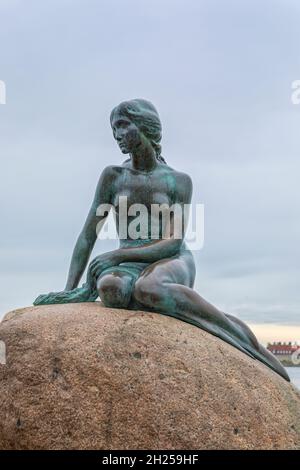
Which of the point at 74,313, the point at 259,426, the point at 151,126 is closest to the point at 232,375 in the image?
the point at 259,426

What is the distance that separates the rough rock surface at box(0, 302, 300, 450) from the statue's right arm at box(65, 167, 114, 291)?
1083 mm

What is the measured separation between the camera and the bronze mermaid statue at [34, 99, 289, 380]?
20.8 ft

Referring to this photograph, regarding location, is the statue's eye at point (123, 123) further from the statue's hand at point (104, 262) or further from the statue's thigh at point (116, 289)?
the statue's thigh at point (116, 289)

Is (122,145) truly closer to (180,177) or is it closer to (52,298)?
(180,177)

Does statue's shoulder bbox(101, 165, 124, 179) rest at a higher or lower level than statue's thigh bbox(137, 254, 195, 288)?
higher

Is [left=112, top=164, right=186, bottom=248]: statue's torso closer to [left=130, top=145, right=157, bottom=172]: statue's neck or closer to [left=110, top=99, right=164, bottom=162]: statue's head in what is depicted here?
[left=130, top=145, right=157, bottom=172]: statue's neck

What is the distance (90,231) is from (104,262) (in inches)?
25.5

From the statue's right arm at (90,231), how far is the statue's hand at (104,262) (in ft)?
1.51

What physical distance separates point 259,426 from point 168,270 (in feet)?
5.05

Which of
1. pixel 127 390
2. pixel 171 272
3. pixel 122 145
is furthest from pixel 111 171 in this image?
pixel 127 390

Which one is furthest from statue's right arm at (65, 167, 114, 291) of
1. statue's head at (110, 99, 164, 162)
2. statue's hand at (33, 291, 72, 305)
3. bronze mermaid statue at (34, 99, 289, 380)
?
statue's head at (110, 99, 164, 162)

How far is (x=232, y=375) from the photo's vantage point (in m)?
5.99

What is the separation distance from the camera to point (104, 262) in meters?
6.71

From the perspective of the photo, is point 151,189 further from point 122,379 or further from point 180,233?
point 122,379
